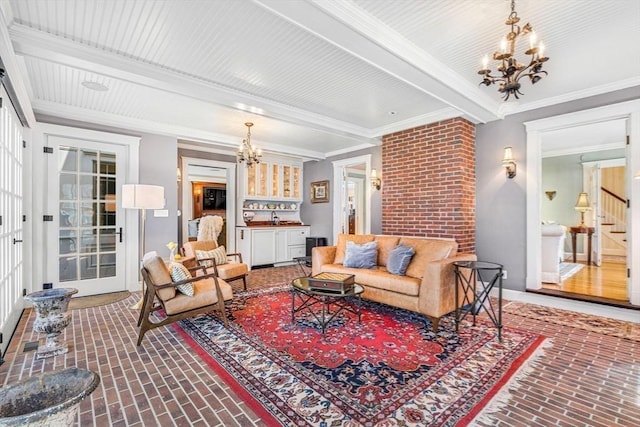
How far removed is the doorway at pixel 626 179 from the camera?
339cm

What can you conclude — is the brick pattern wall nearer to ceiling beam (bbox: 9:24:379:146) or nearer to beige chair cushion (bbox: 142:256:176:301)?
ceiling beam (bbox: 9:24:379:146)

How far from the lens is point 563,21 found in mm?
2367

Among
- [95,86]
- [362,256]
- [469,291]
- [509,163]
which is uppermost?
[95,86]

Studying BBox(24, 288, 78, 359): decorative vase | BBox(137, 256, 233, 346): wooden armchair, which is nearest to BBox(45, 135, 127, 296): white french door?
BBox(24, 288, 78, 359): decorative vase

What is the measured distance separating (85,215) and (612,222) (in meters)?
10.7

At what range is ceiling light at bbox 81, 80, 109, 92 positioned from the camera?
339 cm

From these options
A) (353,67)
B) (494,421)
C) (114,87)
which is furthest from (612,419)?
(114,87)

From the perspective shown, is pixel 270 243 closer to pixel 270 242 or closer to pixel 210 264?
pixel 270 242

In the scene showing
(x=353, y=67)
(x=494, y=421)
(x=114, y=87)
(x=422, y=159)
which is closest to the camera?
(x=494, y=421)

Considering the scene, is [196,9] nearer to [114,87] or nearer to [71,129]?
[114,87]

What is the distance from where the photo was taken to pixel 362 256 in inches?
159

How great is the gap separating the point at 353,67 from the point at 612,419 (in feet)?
10.8

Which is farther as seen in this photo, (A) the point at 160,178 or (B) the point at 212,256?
(A) the point at 160,178

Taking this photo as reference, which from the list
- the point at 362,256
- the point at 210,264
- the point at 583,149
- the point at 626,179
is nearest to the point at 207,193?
the point at 210,264
